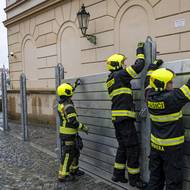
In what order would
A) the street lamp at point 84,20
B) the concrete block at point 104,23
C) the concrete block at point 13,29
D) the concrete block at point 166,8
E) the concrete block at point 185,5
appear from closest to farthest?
the concrete block at point 185,5 < the concrete block at point 166,8 < the concrete block at point 104,23 < the street lamp at point 84,20 < the concrete block at point 13,29

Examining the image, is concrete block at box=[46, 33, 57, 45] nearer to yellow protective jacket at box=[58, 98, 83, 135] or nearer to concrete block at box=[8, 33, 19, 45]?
concrete block at box=[8, 33, 19, 45]

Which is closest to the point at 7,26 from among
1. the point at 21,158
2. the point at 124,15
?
the point at 124,15

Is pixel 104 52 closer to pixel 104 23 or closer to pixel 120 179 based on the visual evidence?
pixel 104 23


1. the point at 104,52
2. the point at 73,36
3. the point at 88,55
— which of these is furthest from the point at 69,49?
the point at 104,52

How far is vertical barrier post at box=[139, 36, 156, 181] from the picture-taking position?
12.4 ft

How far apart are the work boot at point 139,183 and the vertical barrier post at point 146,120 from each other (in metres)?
0.07

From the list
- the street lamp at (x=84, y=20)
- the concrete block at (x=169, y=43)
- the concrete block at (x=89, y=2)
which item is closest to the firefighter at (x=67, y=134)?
the concrete block at (x=169, y=43)

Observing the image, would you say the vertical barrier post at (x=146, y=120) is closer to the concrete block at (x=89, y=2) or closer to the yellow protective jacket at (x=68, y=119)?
the yellow protective jacket at (x=68, y=119)

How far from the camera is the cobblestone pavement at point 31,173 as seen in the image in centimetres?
466

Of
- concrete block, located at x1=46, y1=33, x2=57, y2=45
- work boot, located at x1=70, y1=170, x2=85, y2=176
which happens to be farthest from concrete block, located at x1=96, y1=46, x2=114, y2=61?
work boot, located at x1=70, y1=170, x2=85, y2=176

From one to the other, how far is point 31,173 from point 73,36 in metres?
5.55

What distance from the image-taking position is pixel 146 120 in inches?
151

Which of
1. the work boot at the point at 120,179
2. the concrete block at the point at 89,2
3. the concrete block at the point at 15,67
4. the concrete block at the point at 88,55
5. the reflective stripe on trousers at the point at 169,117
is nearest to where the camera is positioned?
the reflective stripe on trousers at the point at 169,117

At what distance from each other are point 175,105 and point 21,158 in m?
4.40
